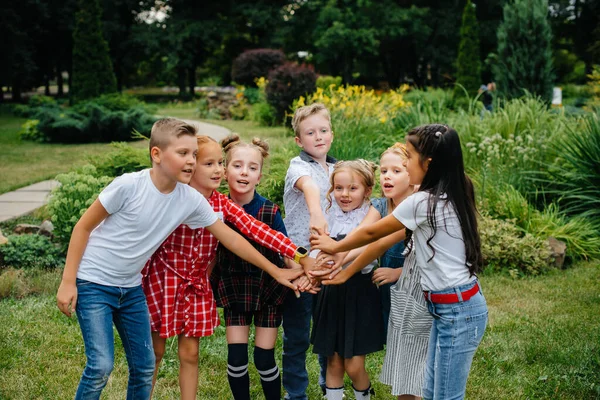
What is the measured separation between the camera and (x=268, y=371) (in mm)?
3043

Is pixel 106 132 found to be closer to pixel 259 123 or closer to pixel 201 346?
pixel 259 123

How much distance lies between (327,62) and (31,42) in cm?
1587

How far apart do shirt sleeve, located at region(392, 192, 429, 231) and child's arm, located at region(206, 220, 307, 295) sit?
749mm

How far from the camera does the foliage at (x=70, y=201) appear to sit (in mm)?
5445

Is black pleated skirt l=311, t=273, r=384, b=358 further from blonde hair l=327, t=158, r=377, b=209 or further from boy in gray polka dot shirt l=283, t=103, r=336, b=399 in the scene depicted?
blonde hair l=327, t=158, r=377, b=209

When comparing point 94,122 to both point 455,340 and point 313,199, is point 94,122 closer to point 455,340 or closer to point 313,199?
point 313,199

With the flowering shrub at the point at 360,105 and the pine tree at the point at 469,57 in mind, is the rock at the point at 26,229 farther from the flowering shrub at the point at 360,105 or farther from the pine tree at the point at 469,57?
the pine tree at the point at 469,57

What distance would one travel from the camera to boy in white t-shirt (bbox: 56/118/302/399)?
2.54 m

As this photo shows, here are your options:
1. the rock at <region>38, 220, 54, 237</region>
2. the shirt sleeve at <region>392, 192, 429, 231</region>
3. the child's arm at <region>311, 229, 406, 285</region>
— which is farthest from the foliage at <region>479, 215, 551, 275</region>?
the rock at <region>38, 220, 54, 237</region>

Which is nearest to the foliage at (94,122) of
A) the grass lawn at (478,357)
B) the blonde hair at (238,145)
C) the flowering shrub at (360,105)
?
the flowering shrub at (360,105)

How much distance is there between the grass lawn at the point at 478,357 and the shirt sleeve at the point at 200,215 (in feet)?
3.91

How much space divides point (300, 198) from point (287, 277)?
0.55 meters

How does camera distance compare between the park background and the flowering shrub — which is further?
the flowering shrub

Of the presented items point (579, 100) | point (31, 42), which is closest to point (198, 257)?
point (579, 100)
